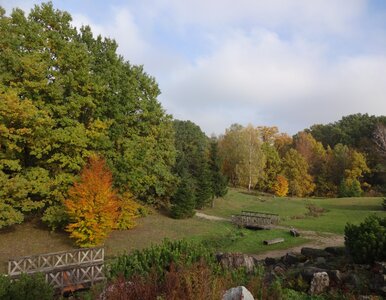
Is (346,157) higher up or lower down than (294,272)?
higher up

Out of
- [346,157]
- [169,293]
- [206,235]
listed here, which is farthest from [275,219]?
[346,157]

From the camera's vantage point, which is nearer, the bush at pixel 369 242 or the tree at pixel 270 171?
the bush at pixel 369 242

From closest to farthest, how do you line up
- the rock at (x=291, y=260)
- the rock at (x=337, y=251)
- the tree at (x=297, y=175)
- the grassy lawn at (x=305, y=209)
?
the rock at (x=291, y=260) → the rock at (x=337, y=251) → the grassy lawn at (x=305, y=209) → the tree at (x=297, y=175)

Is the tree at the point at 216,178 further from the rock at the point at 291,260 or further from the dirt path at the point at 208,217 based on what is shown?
the rock at the point at 291,260

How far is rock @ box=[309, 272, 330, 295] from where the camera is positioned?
34.0ft

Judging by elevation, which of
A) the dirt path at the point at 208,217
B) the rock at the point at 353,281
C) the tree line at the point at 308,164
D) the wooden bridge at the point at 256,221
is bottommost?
the dirt path at the point at 208,217

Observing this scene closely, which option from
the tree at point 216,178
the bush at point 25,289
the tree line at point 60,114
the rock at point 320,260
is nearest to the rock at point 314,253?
the rock at point 320,260

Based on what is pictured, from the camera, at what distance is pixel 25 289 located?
906 cm

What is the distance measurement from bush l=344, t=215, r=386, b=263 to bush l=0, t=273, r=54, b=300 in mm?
11088

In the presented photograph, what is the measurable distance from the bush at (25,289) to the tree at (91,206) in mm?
12014

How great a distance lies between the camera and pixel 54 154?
23.8m

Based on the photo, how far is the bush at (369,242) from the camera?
499 inches

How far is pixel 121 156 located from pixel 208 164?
18.5 m

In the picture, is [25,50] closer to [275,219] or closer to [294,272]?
[294,272]
